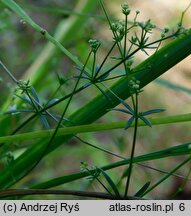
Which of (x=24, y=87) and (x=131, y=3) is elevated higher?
(x=131, y=3)

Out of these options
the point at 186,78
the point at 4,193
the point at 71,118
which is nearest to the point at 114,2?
the point at 186,78

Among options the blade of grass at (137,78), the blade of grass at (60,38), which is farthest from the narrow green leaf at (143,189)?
the blade of grass at (60,38)

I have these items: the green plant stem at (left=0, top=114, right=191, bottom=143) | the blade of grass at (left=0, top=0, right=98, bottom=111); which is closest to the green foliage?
the green plant stem at (left=0, top=114, right=191, bottom=143)

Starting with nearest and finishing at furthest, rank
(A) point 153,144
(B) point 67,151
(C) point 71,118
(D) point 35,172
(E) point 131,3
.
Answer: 1. (C) point 71,118
2. (B) point 67,151
3. (D) point 35,172
4. (A) point 153,144
5. (E) point 131,3

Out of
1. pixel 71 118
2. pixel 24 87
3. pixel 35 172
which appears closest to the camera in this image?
pixel 24 87

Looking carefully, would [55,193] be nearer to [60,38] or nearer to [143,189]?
[143,189]

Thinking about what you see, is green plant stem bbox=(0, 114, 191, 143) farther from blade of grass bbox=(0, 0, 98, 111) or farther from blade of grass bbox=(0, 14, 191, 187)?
blade of grass bbox=(0, 0, 98, 111)

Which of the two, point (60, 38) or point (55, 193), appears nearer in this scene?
point (55, 193)

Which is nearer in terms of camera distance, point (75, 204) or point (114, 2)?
point (75, 204)

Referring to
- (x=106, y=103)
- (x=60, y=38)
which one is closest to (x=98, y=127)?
(x=106, y=103)

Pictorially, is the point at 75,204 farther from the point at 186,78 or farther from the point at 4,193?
the point at 186,78

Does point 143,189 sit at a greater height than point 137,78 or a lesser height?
lesser
